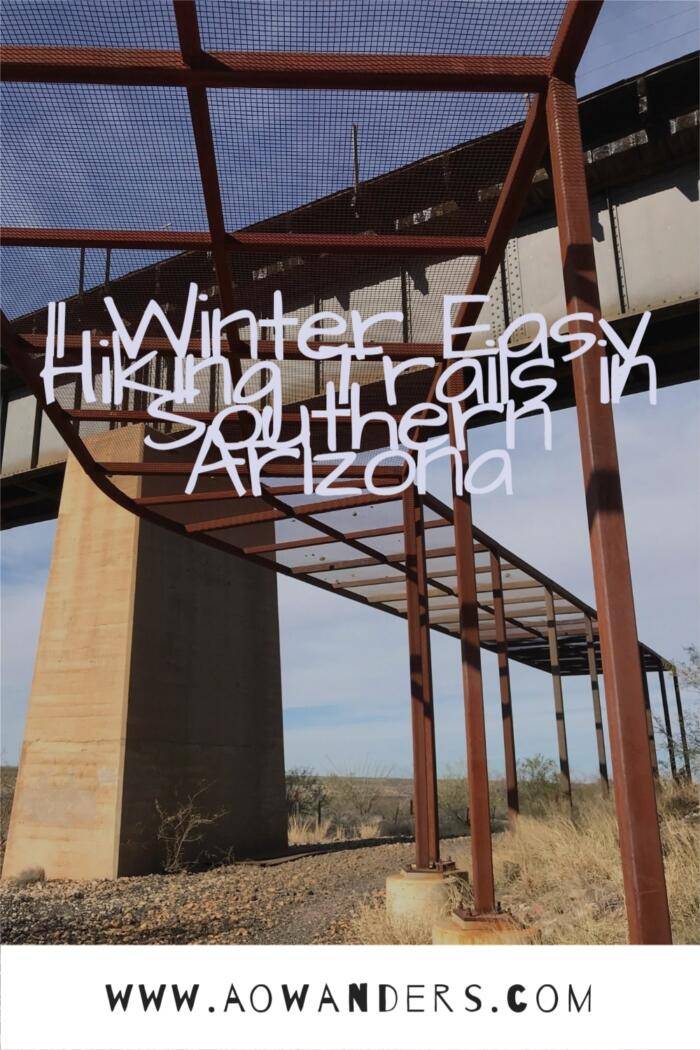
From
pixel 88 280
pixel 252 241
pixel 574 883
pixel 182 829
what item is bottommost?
pixel 574 883

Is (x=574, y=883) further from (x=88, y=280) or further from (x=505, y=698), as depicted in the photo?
(x=88, y=280)

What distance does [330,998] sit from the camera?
4512 millimetres

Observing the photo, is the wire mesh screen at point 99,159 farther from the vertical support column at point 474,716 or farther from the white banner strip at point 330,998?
the white banner strip at point 330,998

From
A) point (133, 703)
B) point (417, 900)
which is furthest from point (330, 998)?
point (133, 703)

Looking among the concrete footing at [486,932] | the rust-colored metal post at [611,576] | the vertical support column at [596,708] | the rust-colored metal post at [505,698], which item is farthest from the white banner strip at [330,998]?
the vertical support column at [596,708]

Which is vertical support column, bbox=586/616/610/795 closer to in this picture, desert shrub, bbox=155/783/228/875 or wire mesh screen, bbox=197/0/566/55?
desert shrub, bbox=155/783/228/875

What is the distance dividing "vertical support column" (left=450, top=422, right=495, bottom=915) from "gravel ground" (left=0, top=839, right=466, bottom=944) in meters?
2.31

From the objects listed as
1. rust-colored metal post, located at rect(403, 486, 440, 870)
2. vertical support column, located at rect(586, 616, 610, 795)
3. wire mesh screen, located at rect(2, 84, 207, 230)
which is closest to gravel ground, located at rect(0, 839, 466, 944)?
rust-colored metal post, located at rect(403, 486, 440, 870)

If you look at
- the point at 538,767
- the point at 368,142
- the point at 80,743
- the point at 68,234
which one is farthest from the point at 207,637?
the point at 538,767

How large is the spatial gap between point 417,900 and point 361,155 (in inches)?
294

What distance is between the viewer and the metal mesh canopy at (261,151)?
4668 mm

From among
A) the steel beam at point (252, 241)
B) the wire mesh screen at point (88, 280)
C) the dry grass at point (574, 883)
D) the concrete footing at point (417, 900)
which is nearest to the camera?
the steel beam at point (252, 241)

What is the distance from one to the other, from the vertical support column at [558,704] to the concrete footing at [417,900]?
875 cm

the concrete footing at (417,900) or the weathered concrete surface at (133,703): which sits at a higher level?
the weathered concrete surface at (133,703)
